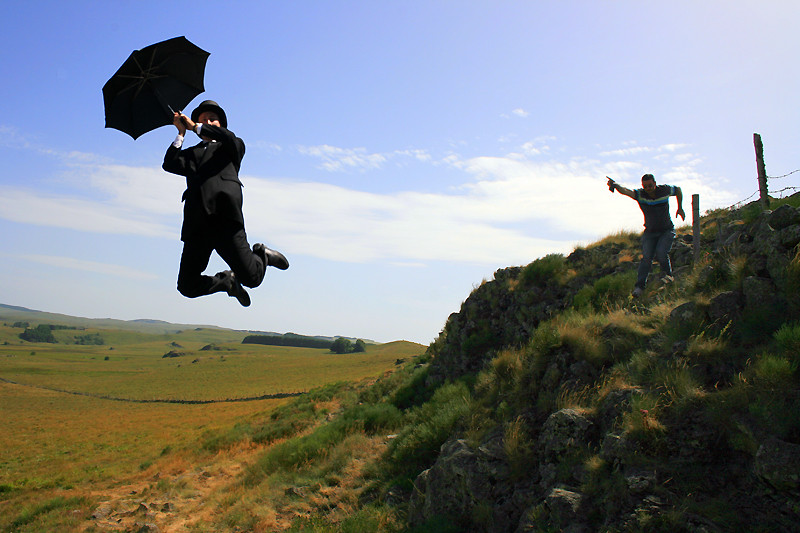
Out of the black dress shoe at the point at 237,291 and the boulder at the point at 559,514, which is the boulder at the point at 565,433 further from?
the black dress shoe at the point at 237,291

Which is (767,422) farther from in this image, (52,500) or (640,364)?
(52,500)

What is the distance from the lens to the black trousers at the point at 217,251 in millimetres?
3816

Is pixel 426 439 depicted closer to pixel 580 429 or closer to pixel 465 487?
pixel 465 487

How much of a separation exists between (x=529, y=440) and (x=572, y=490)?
5.04 ft

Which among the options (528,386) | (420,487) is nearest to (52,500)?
(420,487)

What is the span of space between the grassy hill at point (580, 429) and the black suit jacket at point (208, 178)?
15.5 ft

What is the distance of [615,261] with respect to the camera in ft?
44.3

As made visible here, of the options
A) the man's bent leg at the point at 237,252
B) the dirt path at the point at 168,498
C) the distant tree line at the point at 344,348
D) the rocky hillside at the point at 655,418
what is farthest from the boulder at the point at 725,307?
the distant tree line at the point at 344,348

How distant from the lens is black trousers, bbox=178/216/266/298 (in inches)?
150

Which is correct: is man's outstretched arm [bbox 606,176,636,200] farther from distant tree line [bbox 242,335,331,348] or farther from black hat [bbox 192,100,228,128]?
distant tree line [bbox 242,335,331,348]

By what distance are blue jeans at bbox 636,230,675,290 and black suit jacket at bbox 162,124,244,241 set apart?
8499mm

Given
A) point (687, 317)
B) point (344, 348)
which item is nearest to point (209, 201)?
point (687, 317)

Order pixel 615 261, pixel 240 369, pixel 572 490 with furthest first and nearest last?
1. pixel 240 369
2. pixel 615 261
3. pixel 572 490

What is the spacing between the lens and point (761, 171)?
12.1 m
